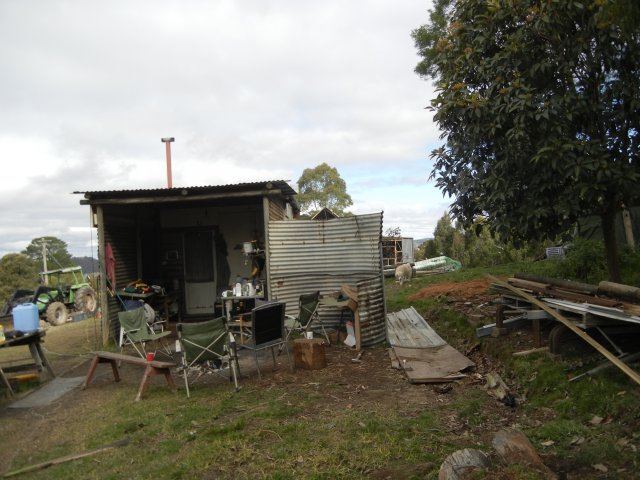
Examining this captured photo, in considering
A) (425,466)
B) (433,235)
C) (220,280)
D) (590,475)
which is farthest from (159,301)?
(433,235)

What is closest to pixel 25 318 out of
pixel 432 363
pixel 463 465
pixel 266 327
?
pixel 266 327

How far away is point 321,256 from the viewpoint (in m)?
9.24

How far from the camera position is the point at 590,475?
3307 mm

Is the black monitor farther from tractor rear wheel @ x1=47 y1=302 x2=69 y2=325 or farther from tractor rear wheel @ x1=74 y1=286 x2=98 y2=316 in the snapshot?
tractor rear wheel @ x1=74 y1=286 x2=98 y2=316

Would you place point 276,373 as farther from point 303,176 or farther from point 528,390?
point 303,176

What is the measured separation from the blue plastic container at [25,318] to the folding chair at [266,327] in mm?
3625

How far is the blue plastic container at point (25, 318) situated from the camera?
24.9 ft

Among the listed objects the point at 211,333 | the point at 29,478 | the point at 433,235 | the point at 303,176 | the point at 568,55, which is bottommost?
the point at 29,478

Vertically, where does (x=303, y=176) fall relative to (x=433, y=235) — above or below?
above

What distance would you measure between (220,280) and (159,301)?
4.99 feet

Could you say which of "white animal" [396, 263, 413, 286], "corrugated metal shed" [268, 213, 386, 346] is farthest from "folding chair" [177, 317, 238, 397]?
"white animal" [396, 263, 413, 286]

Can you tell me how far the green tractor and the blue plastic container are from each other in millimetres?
7104

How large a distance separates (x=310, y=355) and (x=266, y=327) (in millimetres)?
769

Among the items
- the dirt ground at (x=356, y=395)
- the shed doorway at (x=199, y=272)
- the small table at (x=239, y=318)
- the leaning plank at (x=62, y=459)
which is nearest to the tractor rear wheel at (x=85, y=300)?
the shed doorway at (x=199, y=272)
